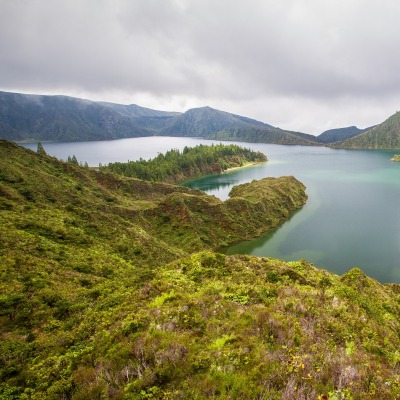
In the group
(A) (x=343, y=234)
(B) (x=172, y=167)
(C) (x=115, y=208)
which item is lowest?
(A) (x=343, y=234)

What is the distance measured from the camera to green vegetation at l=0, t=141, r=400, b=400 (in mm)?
9750

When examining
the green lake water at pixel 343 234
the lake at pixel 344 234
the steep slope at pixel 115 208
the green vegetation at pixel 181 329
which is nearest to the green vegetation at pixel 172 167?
the steep slope at pixel 115 208

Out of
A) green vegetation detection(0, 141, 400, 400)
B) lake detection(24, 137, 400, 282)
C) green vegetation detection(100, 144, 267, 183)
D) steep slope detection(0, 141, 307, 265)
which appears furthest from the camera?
green vegetation detection(100, 144, 267, 183)

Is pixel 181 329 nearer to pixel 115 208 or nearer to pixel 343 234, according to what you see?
pixel 115 208

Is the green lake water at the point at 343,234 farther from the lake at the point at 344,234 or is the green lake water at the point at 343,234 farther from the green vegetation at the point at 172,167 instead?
the green vegetation at the point at 172,167

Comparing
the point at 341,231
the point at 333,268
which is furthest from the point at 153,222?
the point at 341,231

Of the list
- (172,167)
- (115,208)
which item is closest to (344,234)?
(115,208)

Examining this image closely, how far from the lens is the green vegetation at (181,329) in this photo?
32.0 ft

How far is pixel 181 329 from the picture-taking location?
13195 mm

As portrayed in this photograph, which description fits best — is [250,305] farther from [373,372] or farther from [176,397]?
[176,397]

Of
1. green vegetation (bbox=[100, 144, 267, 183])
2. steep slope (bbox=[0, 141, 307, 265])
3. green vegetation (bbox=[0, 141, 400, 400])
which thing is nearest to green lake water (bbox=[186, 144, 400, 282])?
steep slope (bbox=[0, 141, 307, 265])

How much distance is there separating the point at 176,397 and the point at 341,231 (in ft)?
220

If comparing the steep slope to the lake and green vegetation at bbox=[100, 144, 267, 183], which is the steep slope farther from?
green vegetation at bbox=[100, 144, 267, 183]

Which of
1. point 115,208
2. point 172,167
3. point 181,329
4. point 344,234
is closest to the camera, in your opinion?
point 181,329
